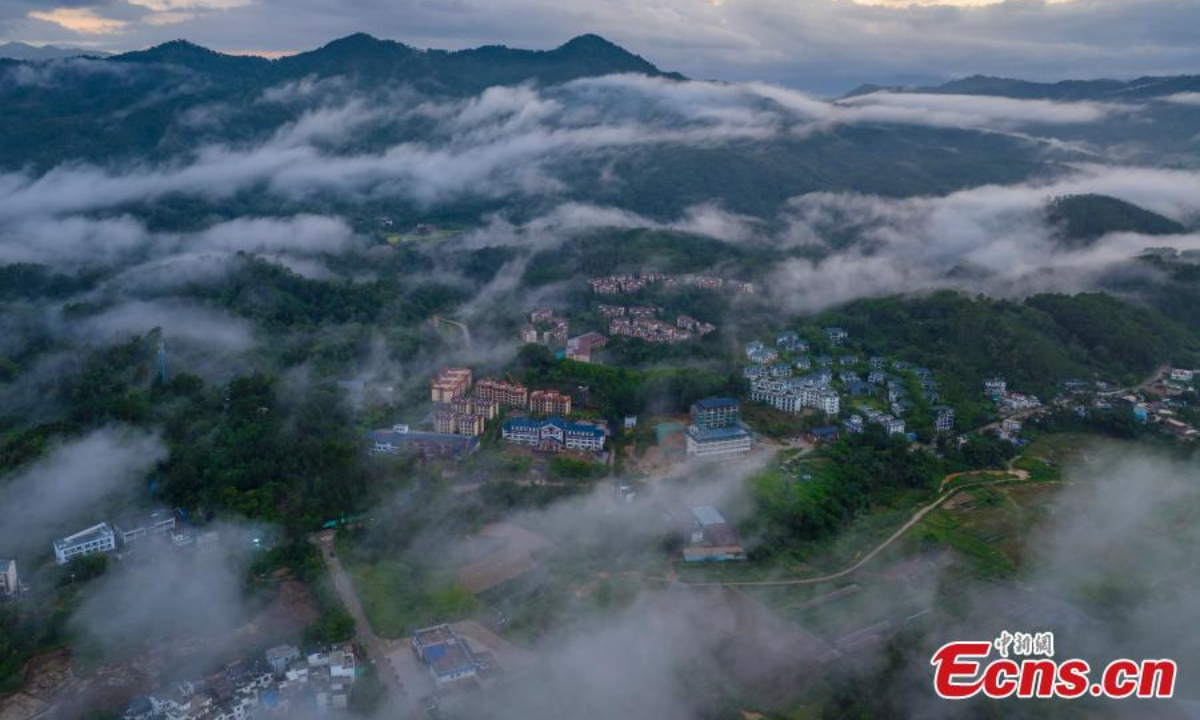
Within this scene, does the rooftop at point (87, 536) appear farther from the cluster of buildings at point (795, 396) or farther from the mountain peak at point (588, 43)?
the mountain peak at point (588, 43)

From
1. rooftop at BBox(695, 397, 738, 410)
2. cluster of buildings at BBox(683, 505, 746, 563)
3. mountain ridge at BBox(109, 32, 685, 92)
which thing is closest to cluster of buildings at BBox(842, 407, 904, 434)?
rooftop at BBox(695, 397, 738, 410)

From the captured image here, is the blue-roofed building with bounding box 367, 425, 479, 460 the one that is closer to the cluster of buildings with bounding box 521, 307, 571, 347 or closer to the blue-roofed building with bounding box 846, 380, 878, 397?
the cluster of buildings with bounding box 521, 307, 571, 347

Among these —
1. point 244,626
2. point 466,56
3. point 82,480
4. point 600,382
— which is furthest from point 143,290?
point 466,56

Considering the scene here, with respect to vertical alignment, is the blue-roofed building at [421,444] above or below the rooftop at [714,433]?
below

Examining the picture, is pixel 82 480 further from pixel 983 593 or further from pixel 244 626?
pixel 983 593

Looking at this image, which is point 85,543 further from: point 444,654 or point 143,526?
point 444,654

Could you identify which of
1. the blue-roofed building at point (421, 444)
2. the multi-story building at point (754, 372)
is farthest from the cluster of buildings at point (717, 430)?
the blue-roofed building at point (421, 444)

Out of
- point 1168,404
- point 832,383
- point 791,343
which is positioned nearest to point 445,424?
point 832,383
